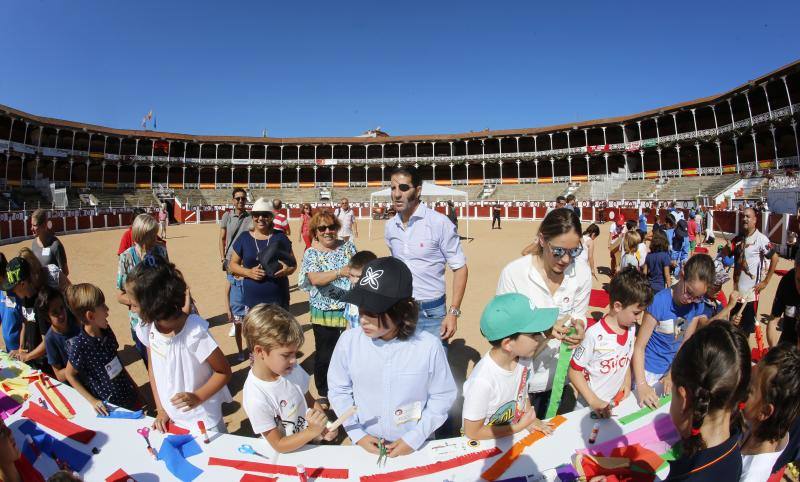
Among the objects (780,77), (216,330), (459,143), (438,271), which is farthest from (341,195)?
(438,271)

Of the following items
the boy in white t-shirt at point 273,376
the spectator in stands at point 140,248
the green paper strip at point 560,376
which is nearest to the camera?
the boy in white t-shirt at point 273,376

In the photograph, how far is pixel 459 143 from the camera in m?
51.2

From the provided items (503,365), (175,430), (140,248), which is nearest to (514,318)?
(503,365)

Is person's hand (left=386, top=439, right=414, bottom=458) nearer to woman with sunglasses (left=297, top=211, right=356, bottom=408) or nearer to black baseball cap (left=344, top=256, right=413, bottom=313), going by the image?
black baseball cap (left=344, top=256, right=413, bottom=313)

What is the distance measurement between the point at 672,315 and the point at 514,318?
1.71 meters

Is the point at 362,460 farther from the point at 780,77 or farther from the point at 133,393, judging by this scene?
the point at 780,77

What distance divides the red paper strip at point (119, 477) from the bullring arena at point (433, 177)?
2.16m

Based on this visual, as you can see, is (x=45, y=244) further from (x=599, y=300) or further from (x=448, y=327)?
(x=599, y=300)

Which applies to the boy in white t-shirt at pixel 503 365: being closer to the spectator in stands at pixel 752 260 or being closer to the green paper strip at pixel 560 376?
the green paper strip at pixel 560 376

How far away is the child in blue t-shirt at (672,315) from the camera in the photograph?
106 inches

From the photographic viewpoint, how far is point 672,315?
281 cm

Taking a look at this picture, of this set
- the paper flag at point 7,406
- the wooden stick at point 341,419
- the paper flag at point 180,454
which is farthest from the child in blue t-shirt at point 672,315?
the paper flag at point 7,406

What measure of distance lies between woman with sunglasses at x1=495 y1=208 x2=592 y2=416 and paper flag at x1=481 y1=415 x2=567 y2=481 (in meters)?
0.56

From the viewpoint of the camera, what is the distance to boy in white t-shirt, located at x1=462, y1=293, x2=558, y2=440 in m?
1.83
